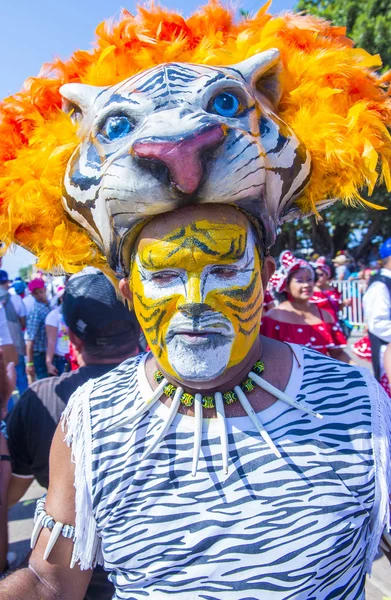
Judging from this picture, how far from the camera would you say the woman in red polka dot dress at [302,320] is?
3695 mm

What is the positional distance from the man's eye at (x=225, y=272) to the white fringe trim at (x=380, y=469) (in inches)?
20.6

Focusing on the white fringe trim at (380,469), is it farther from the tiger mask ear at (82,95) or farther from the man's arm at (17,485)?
the man's arm at (17,485)

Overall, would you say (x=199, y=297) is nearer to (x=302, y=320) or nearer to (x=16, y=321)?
(x=302, y=320)

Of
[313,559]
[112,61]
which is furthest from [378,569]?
[112,61]

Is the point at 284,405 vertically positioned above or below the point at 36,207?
below

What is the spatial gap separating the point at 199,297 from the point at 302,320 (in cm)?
277

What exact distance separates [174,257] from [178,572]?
78 cm

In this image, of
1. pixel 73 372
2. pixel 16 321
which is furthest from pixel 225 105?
pixel 16 321

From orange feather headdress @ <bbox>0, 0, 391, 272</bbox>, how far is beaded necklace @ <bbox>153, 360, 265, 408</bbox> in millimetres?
519

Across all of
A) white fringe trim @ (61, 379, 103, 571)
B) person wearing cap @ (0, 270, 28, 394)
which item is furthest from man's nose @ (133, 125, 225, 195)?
person wearing cap @ (0, 270, 28, 394)

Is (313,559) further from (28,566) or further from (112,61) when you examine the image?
(112,61)

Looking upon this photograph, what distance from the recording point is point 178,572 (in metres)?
1.16

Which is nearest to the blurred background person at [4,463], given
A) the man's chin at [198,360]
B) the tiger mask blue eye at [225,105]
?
the man's chin at [198,360]

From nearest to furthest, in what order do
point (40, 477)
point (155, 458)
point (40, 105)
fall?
point (155, 458) < point (40, 105) < point (40, 477)
